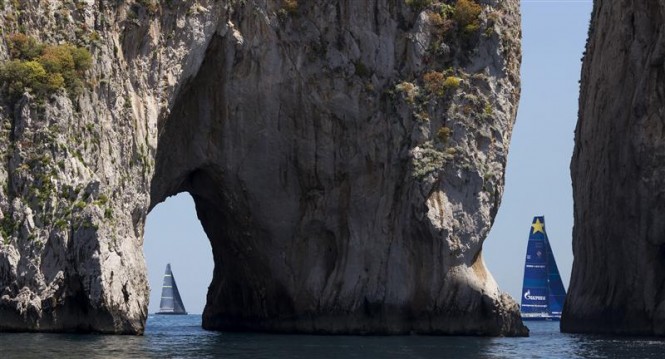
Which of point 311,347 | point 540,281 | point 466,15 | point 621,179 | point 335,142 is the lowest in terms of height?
point 311,347

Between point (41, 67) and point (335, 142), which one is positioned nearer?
point (41, 67)

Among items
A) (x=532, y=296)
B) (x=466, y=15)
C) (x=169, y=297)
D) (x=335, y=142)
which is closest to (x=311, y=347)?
(x=335, y=142)

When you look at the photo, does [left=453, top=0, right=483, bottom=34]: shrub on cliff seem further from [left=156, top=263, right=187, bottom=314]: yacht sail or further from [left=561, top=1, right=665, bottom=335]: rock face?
[left=156, top=263, right=187, bottom=314]: yacht sail

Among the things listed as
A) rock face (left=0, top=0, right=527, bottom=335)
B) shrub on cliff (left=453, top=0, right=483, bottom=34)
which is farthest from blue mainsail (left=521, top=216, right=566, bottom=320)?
shrub on cliff (left=453, top=0, right=483, bottom=34)

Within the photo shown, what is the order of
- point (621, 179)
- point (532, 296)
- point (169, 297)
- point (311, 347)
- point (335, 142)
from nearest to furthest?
point (311, 347) → point (335, 142) → point (621, 179) → point (532, 296) → point (169, 297)

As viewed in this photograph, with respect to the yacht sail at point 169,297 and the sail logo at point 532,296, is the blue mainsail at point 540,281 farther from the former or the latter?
the yacht sail at point 169,297

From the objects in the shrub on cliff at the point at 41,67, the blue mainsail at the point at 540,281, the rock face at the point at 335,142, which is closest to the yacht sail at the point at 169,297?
the blue mainsail at the point at 540,281

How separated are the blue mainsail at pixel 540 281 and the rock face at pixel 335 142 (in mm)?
39572

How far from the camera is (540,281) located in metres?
132

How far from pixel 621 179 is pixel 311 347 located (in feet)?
92.3

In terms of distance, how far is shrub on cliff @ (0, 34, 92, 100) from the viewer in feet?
239

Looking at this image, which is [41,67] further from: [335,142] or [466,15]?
[466,15]

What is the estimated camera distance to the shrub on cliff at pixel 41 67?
239 ft

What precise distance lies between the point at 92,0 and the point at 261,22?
469 inches
